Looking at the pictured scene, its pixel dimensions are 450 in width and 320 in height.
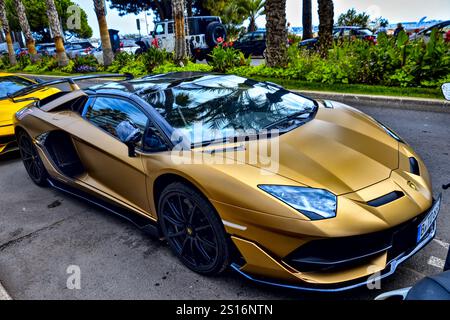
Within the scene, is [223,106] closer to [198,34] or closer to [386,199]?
[386,199]

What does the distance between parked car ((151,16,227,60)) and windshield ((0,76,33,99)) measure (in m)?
11.3

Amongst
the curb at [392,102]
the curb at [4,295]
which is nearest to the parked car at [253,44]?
the curb at [392,102]

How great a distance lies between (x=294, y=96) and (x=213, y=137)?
1.24 metres

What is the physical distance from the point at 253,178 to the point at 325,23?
973 centimetres

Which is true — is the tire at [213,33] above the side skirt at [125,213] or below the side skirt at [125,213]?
above

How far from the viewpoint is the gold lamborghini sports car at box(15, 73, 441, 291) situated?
6.78 ft

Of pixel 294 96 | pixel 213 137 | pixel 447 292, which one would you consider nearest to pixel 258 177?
pixel 213 137

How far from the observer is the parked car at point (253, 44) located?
18.4 m

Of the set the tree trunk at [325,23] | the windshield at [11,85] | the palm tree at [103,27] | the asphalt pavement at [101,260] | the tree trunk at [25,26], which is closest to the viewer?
the asphalt pavement at [101,260]

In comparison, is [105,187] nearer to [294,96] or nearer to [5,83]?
[294,96]


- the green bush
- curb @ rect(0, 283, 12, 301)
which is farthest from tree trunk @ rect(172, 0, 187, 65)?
curb @ rect(0, 283, 12, 301)

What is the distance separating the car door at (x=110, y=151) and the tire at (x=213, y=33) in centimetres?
1514

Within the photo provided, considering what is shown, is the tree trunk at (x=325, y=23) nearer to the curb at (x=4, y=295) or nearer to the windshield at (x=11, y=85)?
the windshield at (x=11, y=85)

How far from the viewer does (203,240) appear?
251 cm
